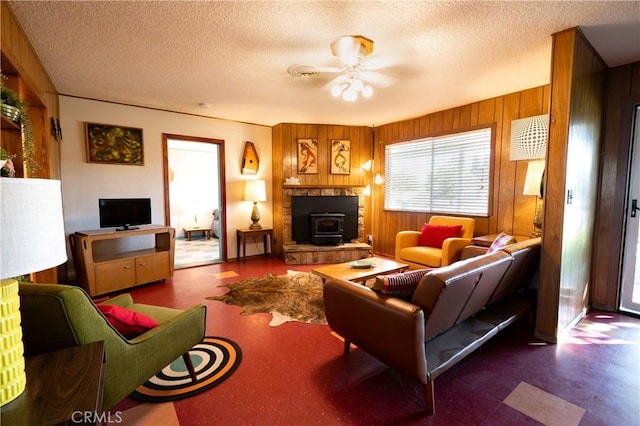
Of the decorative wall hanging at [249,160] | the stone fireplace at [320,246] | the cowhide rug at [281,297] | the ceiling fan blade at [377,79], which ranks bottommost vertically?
the cowhide rug at [281,297]

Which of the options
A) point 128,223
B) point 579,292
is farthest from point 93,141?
point 579,292

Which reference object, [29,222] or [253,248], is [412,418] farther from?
[253,248]

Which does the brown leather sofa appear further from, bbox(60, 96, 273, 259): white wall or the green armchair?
bbox(60, 96, 273, 259): white wall

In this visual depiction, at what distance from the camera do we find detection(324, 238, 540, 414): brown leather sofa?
5.02ft

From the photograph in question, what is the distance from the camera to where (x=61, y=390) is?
0.89m

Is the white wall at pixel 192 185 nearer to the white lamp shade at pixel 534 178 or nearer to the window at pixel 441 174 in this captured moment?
the window at pixel 441 174

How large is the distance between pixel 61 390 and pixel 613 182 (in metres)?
4.22

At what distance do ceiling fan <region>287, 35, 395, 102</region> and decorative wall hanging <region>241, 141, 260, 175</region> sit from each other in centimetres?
223

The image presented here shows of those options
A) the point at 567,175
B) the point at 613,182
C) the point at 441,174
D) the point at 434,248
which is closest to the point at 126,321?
the point at 567,175

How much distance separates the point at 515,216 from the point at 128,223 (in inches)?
194

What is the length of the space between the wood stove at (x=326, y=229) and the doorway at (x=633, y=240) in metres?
3.52

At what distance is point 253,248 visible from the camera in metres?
5.40

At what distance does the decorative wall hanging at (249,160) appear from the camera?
5062 mm

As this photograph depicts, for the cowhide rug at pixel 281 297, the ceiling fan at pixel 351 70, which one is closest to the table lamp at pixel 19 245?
the cowhide rug at pixel 281 297
